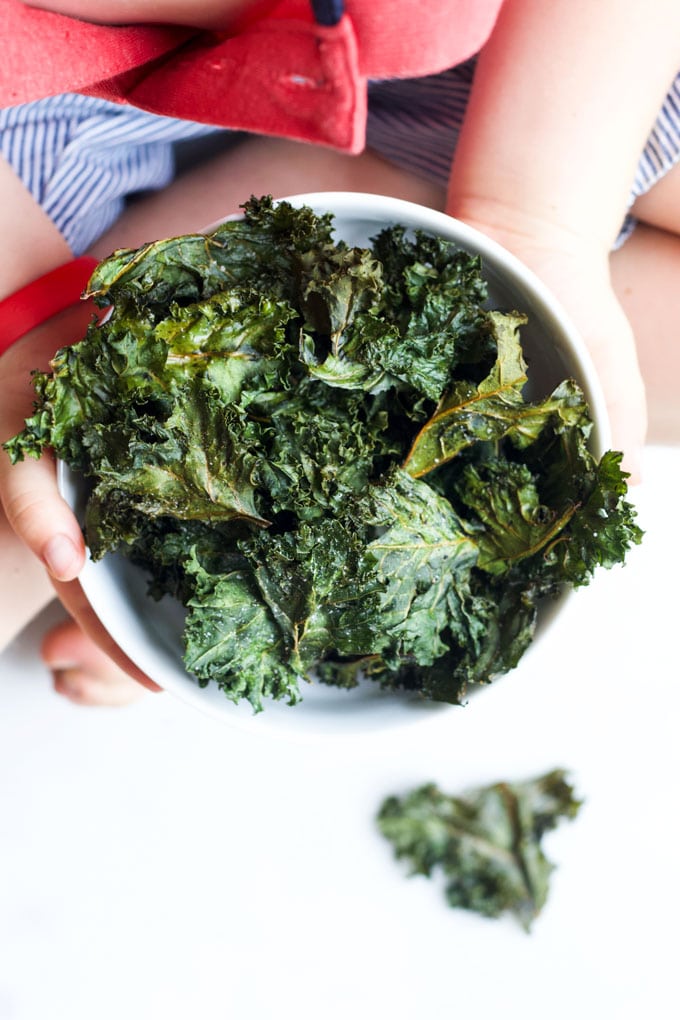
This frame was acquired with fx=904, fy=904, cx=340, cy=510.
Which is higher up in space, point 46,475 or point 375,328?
point 375,328

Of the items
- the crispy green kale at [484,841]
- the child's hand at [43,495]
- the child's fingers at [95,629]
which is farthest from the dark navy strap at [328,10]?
the crispy green kale at [484,841]

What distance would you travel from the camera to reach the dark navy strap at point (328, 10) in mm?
825

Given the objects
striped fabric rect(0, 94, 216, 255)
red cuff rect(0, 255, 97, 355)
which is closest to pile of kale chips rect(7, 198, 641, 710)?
red cuff rect(0, 255, 97, 355)

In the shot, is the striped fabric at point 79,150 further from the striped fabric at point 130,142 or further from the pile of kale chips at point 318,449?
the pile of kale chips at point 318,449

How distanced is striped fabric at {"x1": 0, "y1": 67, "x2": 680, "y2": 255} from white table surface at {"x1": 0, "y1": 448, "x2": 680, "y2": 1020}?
0.68 meters

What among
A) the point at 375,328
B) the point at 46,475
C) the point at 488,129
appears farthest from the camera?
the point at 488,129

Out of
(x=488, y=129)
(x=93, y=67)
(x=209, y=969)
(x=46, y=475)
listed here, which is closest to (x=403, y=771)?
(x=209, y=969)

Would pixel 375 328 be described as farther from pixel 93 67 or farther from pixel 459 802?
pixel 459 802

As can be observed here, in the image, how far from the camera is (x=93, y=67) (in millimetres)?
→ 989

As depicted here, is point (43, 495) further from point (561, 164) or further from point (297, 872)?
point (297, 872)

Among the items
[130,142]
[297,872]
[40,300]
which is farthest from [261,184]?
[297,872]

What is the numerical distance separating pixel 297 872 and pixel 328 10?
1.40 meters

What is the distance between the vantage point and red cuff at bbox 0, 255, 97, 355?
1.29m

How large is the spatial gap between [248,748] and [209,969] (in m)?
0.41
